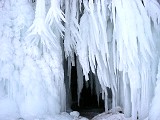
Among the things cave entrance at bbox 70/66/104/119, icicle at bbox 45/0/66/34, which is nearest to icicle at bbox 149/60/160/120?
icicle at bbox 45/0/66/34

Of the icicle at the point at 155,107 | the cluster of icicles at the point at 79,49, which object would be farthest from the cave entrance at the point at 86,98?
the icicle at the point at 155,107

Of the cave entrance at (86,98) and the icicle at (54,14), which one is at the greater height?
the icicle at (54,14)

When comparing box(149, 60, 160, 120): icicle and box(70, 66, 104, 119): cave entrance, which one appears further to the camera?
box(70, 66, 104, 119): cave entrance

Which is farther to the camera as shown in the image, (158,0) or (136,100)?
(158,0)

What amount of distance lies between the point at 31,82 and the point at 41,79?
0.12 meters

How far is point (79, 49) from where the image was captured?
342cm

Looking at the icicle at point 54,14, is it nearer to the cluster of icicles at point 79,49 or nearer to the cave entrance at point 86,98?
the cluster of icicles at point 79,49

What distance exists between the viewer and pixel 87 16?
3.37 m

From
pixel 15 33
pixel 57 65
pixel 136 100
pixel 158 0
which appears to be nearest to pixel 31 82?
pixel 57 65

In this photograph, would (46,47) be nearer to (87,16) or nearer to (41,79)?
(41,79)

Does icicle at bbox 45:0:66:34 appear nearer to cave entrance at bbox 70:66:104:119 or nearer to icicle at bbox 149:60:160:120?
icicle at bbox 149:60:160:120

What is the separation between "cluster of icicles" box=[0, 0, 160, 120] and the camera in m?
3.22

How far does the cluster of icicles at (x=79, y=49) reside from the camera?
127 inches

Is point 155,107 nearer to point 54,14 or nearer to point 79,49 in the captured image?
point 79,49
